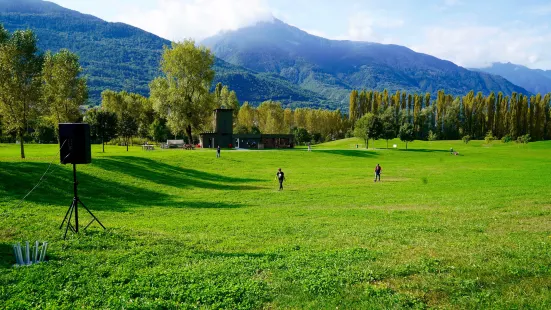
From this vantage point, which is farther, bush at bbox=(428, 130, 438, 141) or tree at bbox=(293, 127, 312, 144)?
bush at bbox=(428, 130, 438, 141)

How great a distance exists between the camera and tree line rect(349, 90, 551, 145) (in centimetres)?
12569

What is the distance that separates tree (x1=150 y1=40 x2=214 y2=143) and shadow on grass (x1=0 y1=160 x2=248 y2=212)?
40399 millimetres

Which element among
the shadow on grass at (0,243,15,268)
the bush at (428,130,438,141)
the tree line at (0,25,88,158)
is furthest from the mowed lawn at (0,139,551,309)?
the bush at (428,130,438,141)

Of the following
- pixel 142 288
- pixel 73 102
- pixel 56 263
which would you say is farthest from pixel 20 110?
pixel 142 288

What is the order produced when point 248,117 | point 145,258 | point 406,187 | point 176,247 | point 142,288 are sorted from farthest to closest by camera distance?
1. point 248,117
2. point 406,187
3. point 176,247
4. point 145,258
5. point 142,288

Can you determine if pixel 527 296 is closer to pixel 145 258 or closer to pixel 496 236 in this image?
pixel 496 236

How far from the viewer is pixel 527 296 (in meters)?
7.75

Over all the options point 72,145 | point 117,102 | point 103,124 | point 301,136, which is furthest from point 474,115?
point 72,145

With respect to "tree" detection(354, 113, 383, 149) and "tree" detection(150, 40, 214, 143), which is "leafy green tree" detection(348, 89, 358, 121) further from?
"tree" detection(150, 40, 214, 143)

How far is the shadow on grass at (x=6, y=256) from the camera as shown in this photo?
379 inches

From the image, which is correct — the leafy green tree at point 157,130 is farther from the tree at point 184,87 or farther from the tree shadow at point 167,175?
the tree shadow at point 167,175

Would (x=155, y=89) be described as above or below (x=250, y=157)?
above

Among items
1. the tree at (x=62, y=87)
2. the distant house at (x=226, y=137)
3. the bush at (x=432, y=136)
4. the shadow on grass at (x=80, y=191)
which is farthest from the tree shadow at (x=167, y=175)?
the bush at (x=432, y=136)

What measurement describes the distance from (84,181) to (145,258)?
21329mm
